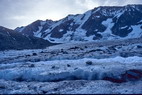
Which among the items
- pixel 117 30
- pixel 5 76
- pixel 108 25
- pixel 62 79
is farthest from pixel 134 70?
Answer: pixel 108 25

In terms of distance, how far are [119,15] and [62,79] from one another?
180m

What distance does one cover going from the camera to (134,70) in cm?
2427

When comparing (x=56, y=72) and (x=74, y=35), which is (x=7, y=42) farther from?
(x=74, y=35)

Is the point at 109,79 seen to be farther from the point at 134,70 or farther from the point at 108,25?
the point at 108,25

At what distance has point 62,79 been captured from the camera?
81.7 feet

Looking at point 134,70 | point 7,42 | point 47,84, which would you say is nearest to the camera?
point 47,84

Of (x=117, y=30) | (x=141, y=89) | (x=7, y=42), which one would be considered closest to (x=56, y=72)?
(x=141, y=89)

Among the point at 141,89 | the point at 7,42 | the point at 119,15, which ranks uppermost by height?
the point at 119,15

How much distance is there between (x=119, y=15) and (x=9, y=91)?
18558 cm

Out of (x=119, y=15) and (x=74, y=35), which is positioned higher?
(x=119, y=15)

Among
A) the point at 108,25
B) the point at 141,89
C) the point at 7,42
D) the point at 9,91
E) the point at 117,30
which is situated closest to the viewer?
the point at 141,89

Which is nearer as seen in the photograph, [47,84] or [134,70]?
[47,84]

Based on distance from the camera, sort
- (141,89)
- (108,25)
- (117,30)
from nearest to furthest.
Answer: (141,89)
(117,30)
(108,25)

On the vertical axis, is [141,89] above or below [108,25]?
below
